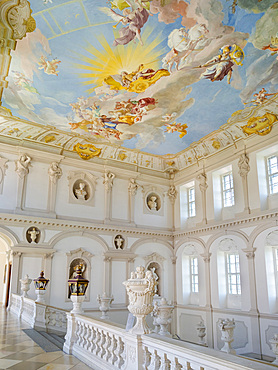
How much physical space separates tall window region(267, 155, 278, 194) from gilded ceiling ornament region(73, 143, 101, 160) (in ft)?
27.8

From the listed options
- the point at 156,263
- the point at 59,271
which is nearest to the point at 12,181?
the point at 59,271

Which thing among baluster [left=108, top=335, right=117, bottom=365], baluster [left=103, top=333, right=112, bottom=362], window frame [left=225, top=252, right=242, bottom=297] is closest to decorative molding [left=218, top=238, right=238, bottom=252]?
window frame [left=225, top=252, right=242, bottom=297]

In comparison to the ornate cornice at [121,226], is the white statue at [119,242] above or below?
below

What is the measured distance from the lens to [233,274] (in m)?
14.7

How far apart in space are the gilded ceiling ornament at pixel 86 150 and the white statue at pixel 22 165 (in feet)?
8.18

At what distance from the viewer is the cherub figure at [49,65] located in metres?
10.0

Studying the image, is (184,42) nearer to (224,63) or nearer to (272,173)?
(224,63)

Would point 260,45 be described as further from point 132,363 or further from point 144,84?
point 132,363

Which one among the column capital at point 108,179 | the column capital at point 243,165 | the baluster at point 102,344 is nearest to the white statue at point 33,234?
the column capital at point 108,179

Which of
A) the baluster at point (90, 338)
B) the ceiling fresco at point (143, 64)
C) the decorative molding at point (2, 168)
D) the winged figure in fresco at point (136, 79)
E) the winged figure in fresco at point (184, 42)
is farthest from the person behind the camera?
the decorative molding at point (2, 168)

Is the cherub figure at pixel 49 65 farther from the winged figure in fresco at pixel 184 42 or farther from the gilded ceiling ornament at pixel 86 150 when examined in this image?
the gilded ceiling ornament at pixel 86 150

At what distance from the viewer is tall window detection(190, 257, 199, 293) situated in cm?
1686

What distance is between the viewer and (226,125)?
14188 millimetres

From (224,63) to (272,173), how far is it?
5.96m
